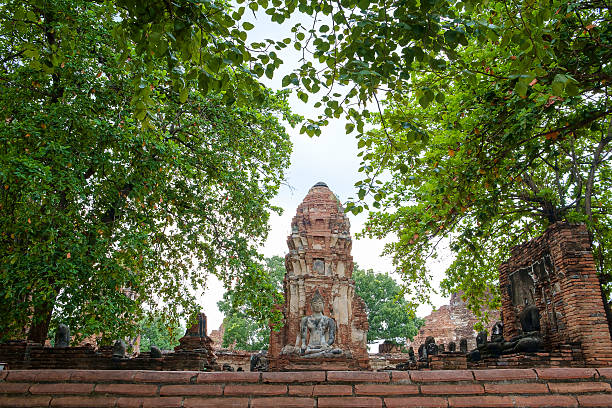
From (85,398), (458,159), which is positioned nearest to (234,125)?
(458,159)

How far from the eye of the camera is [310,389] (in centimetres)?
320

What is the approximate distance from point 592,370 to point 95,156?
24.1 feet

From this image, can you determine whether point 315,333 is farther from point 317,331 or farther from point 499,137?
point 499,137

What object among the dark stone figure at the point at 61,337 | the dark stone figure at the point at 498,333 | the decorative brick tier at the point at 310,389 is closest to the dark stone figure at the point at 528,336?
the dark stone figure at the point at 498,333

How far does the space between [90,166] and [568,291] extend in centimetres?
974

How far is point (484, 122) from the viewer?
22.1 feet

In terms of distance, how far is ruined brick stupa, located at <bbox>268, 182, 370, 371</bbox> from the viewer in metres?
13.1

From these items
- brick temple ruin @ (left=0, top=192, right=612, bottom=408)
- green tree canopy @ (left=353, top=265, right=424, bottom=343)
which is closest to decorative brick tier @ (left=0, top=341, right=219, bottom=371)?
brick temple ruin @ (left=0, top=192, right=612, bottom=408)

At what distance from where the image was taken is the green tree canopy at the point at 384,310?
86.9ft

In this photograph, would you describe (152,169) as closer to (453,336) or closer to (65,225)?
(65,225)

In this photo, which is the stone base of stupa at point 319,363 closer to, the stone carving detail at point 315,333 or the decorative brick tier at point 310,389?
the stone carving detail at point 315,333

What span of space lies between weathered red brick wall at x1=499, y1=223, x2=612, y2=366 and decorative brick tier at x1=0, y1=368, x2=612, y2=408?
615 cm

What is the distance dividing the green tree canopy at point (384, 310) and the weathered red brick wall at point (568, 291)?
15518 millimetres

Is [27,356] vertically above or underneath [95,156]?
underneath
